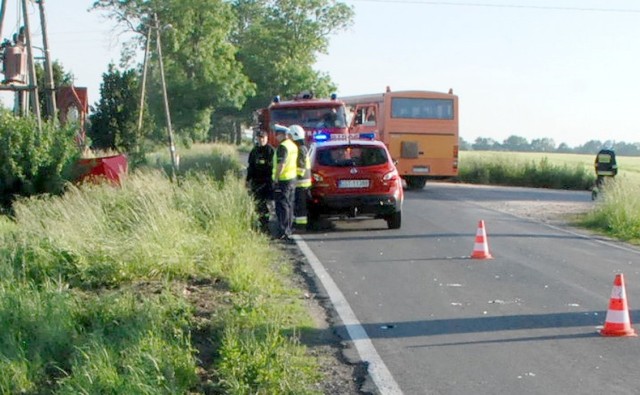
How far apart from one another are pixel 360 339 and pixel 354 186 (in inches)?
354

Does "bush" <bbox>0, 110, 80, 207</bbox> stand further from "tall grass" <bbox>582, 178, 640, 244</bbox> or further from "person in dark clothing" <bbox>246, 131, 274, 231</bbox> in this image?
"tall grass" <bbox>582, 178, 640, 244</bbox>

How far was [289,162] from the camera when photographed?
638 inches

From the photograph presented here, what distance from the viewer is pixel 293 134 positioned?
656 inches

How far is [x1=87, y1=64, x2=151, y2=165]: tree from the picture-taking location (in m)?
44.3

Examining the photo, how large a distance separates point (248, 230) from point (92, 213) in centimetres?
237

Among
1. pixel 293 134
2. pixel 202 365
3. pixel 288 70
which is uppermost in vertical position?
pixel 288 70

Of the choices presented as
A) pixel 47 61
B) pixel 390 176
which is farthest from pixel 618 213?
pixel 47 61

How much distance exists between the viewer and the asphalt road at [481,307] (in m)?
7.62

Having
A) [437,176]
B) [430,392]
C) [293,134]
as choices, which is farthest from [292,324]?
[437,176]

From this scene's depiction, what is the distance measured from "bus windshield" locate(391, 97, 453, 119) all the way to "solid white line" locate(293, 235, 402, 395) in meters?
20.3

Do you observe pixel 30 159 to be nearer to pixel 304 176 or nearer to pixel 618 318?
pixel 304 176

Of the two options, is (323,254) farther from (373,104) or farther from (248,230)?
(373,104)

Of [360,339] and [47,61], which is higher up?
[47,61]

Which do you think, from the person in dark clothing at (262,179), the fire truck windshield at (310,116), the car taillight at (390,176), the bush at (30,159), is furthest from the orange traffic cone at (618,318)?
the fire truck windshield at (310,116)
